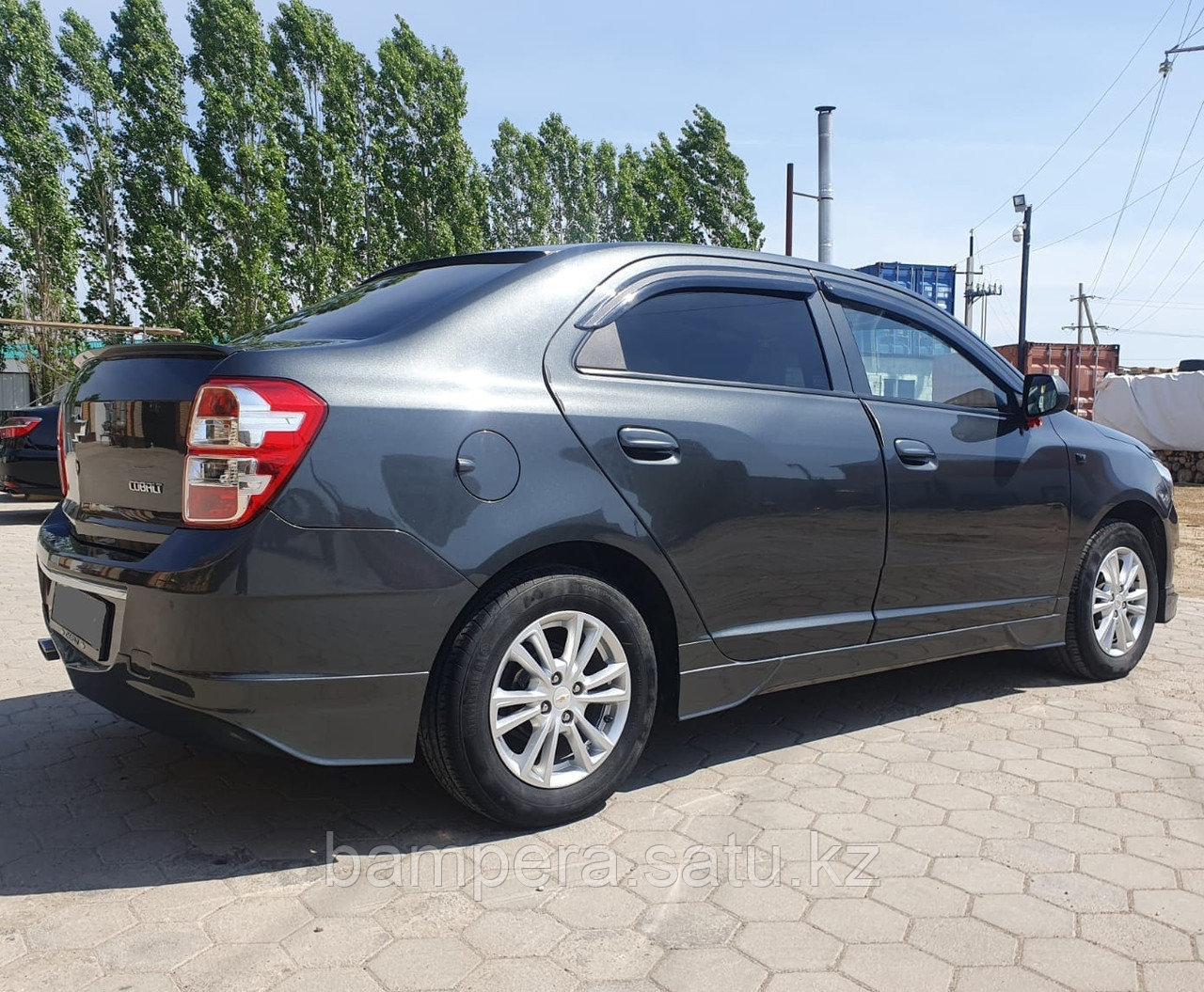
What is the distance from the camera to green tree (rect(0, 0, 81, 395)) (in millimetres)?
26469

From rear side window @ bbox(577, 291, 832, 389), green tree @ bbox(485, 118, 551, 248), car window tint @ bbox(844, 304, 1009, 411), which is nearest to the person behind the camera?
rear side window @ bbox(577, 291, 832, 389)

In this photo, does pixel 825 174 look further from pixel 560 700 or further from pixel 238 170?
pixel 238 170

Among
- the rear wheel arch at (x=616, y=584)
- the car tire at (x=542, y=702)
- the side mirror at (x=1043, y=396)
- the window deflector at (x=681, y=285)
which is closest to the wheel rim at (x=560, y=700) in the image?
the car tire at (x=542, y=702)

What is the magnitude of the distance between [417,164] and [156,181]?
7.57 metres

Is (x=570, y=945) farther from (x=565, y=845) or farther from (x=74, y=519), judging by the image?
(x=74, y=519)

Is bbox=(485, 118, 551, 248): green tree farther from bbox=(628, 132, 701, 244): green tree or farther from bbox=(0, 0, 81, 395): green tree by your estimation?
bbox=(0, 0, 81, 395): green tree

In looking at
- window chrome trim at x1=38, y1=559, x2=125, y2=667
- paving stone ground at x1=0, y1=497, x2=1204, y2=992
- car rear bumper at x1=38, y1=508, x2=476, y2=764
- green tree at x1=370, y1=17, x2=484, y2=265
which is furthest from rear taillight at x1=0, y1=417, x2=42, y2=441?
green tree at x1=370, y1=17, x2=484, y2=265

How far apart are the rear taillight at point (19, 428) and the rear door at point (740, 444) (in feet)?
32.1

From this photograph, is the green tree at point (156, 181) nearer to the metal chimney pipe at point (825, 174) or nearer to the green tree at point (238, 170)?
the green tree at point (238, 170)

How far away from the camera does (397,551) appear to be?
2674 mm

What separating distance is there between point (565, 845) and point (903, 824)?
0.99m

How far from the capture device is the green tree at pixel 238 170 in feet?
93.5

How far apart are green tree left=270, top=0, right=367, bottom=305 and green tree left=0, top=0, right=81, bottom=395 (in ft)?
Result: 18.4

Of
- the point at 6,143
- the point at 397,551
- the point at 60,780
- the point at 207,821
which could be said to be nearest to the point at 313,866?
the point at 207,821
